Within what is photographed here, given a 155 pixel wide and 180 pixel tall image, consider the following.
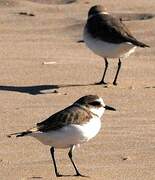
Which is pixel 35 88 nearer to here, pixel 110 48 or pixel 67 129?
pixel 110 48

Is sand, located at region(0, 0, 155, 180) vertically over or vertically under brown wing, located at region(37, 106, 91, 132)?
under

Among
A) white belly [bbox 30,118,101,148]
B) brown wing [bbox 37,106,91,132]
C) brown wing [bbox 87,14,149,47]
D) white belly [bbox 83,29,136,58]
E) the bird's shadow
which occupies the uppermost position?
brown wing [bbox 37,106,91,132]

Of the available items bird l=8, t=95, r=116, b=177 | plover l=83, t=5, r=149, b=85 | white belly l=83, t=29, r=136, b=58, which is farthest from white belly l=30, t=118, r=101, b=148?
white belly l=83, t=29, r=136, b=58

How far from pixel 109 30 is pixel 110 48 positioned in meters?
0.27

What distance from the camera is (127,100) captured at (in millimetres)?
11492

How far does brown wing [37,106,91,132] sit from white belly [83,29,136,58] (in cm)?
425

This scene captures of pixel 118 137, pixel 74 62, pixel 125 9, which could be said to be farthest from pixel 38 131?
pixel 125 9

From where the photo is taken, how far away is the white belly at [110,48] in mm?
12414

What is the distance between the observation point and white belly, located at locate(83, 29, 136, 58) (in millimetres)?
12414

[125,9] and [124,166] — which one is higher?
[124,166]

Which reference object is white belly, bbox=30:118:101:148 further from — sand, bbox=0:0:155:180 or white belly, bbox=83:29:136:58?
white belly, bbox=83:29:136:58

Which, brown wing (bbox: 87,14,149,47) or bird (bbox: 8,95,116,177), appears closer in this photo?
bird (bbox: 8,95,116,177)

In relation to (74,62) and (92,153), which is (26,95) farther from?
(92,153)

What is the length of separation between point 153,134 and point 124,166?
126 centimetres
